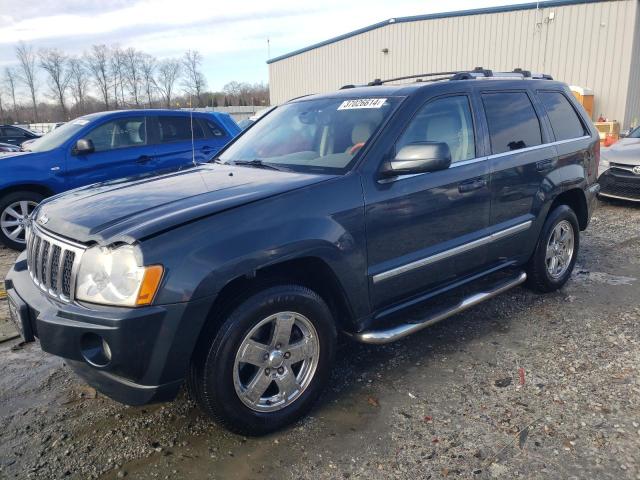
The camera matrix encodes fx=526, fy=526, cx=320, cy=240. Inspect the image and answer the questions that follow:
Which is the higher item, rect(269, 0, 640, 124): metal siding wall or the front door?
rect(269, 0, 640, 124): metal siding wall

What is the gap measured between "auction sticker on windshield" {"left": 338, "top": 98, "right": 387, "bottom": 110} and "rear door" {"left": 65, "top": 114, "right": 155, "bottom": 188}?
420 centimetres

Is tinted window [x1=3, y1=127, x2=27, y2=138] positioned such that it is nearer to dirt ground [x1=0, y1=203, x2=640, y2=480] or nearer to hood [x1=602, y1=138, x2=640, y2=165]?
dirt ground [x1=0, y1=203, x2=640, y2=480]

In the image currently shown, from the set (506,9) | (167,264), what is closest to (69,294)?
(167,264)

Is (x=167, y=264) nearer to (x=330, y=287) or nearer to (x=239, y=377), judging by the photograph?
(x=239, y=377)

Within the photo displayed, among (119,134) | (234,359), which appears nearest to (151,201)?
(234,359)

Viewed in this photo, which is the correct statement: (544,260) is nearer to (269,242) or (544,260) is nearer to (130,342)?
(269,242)

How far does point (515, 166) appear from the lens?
4012 millimetres

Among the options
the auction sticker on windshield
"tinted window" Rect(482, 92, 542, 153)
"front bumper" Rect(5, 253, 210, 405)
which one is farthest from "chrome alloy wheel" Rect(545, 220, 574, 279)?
"front bumper" Rect(5, 253, 210, 405)

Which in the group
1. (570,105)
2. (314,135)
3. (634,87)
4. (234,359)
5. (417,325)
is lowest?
(417,325)

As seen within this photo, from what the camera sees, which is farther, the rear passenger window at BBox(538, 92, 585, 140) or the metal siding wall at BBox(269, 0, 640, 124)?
the metal siding wall at BBox(269, 0, 640, 124)

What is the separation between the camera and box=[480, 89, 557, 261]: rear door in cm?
392

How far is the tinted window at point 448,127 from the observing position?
11.3 ft

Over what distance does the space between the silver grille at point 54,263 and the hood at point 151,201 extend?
0.06 metres

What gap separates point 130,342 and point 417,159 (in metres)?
1.83
